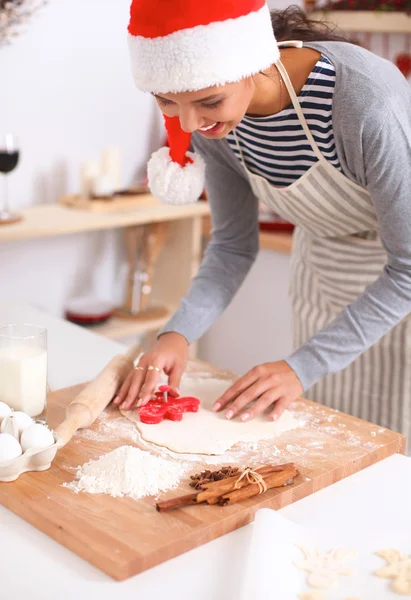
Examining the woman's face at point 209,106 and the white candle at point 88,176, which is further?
the white candle at point 88,176

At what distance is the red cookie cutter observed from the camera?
128 centimetres

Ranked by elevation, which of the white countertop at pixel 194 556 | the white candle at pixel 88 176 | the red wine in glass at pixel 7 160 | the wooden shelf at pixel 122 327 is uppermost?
the red wine in glass at pixel 7 160

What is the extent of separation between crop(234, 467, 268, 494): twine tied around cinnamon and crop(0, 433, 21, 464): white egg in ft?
1.00

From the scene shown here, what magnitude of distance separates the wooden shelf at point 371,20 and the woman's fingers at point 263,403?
5.59ft

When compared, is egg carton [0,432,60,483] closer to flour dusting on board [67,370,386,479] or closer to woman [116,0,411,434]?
flour dusting on board [67,370,386,479]

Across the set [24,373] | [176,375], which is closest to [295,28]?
[176,375]

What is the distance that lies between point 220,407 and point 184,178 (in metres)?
0.42

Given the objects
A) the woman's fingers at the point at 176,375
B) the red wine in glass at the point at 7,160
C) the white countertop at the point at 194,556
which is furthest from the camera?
the red wine in glass at the point at 7,160

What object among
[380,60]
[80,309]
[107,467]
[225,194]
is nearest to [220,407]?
[107,467]

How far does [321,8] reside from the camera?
282 centimetres

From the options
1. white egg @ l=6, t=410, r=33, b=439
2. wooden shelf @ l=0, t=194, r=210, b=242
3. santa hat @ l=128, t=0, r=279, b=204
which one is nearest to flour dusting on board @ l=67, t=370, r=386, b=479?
white egg @ l=6, t=410, r=33, b=439

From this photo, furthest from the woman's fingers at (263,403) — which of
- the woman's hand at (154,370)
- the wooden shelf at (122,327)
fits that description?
the wooden shelf at (122,327)

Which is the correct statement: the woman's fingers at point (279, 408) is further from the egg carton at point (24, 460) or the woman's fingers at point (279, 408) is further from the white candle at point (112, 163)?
the white candle at point (112, 163)

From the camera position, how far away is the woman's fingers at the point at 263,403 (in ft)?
4.21
